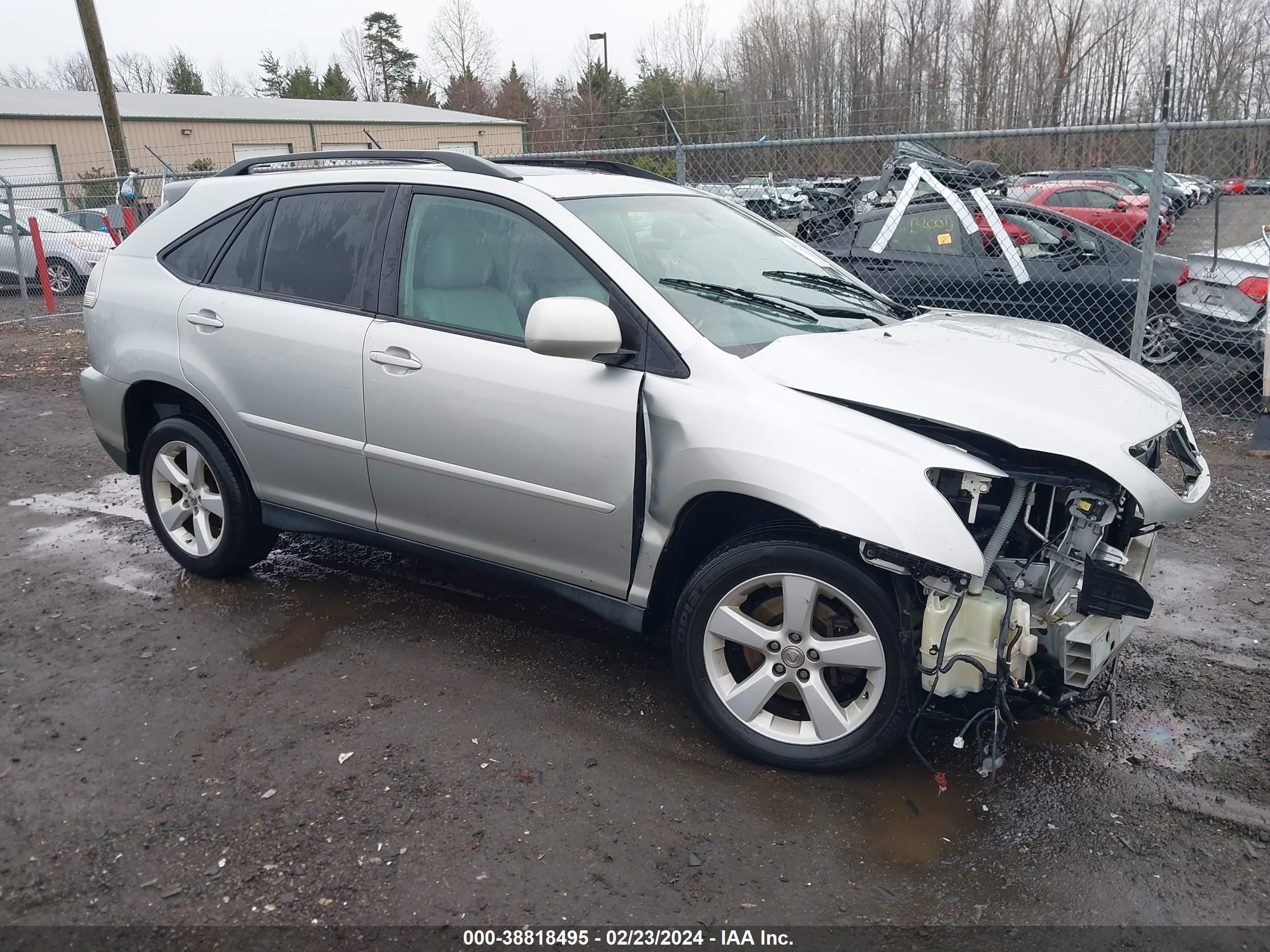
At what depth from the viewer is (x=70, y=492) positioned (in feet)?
20.4

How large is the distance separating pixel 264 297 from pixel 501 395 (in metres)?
1.39

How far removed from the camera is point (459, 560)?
3793mm

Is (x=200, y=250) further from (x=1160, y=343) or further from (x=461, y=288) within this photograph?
(x=1160, y=343)

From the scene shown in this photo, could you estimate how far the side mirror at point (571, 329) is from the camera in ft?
9.97

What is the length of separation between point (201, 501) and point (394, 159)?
1826 millimetres

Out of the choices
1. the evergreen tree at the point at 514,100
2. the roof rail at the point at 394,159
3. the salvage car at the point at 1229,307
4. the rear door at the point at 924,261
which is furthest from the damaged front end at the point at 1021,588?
the evergreen tree at the point at 514,100

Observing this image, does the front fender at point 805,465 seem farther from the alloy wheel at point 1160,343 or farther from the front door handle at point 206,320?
the alloy wheel at point 1160,343

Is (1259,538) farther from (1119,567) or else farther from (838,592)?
(838,592)

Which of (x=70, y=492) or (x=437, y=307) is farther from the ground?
(x=437, y=307)

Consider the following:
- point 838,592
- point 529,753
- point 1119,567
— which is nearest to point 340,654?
point 529,753

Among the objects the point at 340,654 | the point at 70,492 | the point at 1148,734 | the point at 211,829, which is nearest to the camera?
the point at 211,829

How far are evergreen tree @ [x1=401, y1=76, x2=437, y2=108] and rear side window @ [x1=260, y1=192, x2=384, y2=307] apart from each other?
5930cm

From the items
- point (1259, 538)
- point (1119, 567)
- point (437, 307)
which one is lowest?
point (1259, 538)

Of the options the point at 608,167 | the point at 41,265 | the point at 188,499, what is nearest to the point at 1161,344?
the point at 608,167
